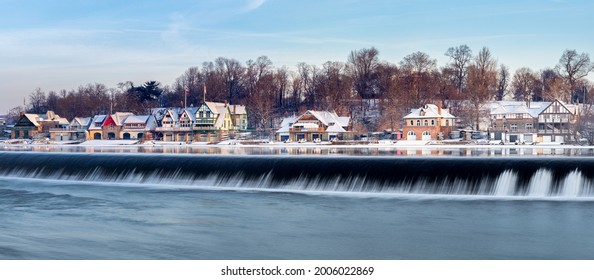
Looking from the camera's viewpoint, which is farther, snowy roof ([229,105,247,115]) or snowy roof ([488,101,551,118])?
snowy roof ([229,105,247,115])

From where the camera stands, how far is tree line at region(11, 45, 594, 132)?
8138cm

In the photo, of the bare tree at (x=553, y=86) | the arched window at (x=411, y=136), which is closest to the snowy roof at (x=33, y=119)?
the arched window at (x=411, y=136)

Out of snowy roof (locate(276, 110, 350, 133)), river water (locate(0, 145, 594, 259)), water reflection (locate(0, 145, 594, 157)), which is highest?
snowy roof (locate(276, 110, 350, 133))

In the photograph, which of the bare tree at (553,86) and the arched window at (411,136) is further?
the bare tree at (553,86)

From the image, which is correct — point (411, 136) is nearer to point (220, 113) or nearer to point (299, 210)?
point (220, 113)

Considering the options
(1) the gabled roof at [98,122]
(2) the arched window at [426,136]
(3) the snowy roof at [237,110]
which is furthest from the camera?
(1) the gabled roof at [98,122]

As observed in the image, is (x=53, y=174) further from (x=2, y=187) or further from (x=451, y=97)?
(x=451, y=97)

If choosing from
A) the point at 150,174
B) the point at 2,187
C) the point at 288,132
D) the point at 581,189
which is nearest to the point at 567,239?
the point at 581,189

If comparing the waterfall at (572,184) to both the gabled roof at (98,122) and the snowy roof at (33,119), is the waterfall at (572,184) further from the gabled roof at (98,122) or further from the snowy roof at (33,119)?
the snowy roof at (33,119)

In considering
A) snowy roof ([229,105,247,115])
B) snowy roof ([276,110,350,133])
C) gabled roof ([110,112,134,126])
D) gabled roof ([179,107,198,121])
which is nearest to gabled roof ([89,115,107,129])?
gabled roof ([110,112,134,126])

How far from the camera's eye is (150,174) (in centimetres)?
3356

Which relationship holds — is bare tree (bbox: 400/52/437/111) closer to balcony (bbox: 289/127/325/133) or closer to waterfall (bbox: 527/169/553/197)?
balcony (bbox: 289/127/325/133)

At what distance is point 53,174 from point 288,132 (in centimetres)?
3769

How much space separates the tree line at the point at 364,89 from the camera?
81375 mm
